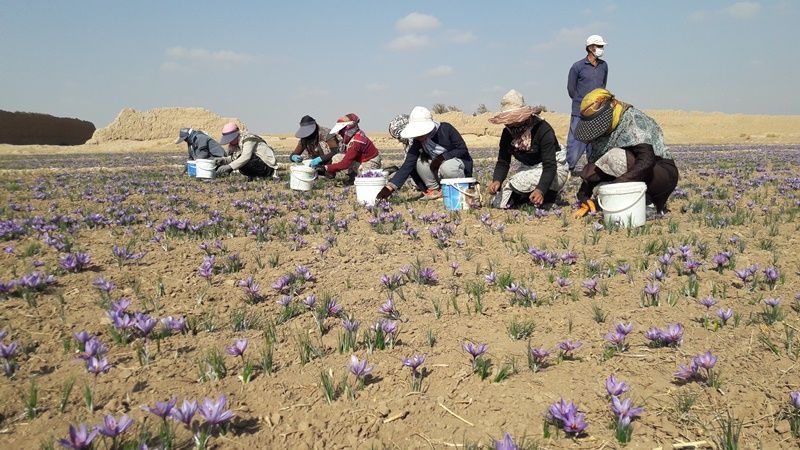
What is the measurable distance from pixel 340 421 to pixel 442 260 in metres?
2.75

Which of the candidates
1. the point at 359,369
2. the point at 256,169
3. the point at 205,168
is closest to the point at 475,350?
the point at 359,369

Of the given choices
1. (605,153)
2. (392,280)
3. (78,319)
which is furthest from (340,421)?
(605,153)

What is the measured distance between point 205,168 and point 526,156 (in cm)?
762

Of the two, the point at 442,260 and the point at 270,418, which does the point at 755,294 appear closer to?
the point at 442,260

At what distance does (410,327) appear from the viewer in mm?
3447

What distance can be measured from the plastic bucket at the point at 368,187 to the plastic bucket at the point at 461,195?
1.11 meters

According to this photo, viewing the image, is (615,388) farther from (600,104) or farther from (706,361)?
(600,104)

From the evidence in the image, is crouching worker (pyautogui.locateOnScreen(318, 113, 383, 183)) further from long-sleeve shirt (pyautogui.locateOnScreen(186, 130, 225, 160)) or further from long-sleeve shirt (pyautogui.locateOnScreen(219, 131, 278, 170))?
long-sleeve shirt (pyautogui.locateOnScreen(186, 130, 225, 160))

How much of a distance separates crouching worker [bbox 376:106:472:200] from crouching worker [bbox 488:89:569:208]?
1.10 meters

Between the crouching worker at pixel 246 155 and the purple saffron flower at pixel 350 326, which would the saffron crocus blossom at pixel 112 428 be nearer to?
the purple saffron flower at pixel 350 326

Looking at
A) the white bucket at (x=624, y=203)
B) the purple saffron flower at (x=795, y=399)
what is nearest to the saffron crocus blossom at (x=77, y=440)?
the purple saffron flower at (x=795, y=399)

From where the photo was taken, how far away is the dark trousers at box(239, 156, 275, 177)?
40.3 feet

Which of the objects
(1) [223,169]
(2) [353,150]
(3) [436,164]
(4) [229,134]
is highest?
(4) [229,134]

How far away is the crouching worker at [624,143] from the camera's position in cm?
605
